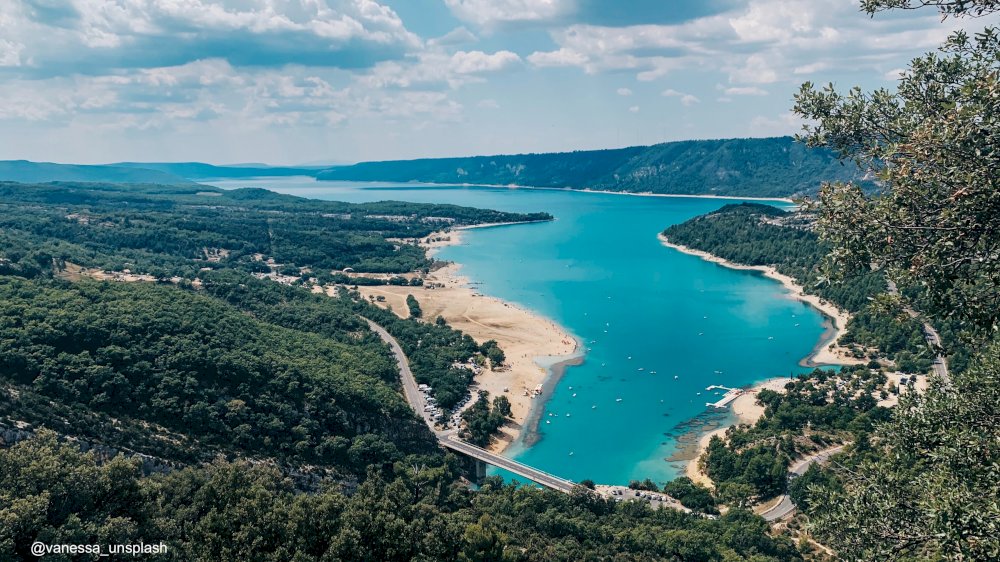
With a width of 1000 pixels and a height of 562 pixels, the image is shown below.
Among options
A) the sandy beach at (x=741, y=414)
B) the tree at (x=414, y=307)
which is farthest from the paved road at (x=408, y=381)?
the sandy beach at (x=741, y=414)

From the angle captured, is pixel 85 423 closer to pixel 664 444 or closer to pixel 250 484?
pixel 250 484

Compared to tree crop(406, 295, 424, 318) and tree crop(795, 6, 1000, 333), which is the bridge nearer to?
tree crop(406, 295, 424, 318)

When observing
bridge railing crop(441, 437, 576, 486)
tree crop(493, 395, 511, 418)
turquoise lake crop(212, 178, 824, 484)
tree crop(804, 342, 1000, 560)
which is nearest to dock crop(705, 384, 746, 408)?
turquoise lake crop(212, 178, 824, 484)

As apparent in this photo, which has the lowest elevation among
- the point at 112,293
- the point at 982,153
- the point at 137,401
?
the point at 137,401

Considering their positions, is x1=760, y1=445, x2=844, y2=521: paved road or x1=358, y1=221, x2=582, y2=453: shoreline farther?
x1=358, y1=221, x2=582, y2=453: shoreline

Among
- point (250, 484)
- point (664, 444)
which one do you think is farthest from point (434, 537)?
point (664, 444)

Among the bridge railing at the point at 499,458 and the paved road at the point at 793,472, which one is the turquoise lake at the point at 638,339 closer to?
the bridge railing at the point at 499,458
